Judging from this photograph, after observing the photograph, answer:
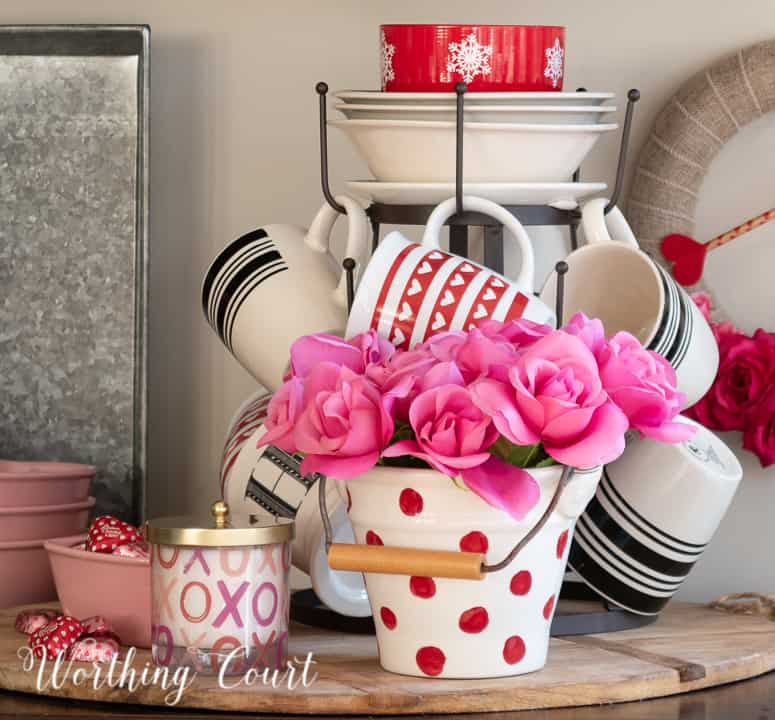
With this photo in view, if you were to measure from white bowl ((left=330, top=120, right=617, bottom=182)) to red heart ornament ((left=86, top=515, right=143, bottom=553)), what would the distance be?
1.11 ft

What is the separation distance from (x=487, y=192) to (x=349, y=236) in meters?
0.11

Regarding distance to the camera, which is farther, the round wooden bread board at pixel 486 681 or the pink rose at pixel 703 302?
the pink rose at pixel 703 302

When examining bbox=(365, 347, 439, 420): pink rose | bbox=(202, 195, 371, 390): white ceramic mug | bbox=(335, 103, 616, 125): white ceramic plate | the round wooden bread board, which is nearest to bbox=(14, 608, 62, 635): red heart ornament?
the round wooden bread board

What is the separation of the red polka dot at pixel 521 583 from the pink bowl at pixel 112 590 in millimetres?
271

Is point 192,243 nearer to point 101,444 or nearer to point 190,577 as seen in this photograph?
point 101,444

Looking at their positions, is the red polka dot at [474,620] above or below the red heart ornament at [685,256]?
below

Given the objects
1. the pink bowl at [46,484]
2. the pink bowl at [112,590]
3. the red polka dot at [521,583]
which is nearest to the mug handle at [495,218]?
the red polka dot at [521,583]

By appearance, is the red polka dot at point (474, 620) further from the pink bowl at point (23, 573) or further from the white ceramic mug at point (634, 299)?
the pink bowl at point (23, 573)

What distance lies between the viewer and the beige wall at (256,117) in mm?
1413

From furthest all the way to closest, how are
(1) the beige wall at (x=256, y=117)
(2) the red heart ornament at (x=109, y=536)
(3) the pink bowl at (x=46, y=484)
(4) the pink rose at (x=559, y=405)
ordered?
(1) the beige wall at (x=256, y=117) → (3) the pink bowl at (x=46, y=484) → (2) the red heart ornament at (x=109, y=536) → (4) the pink rose at (x=559, y=405)

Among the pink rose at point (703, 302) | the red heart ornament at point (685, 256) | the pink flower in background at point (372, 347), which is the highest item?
the red heart ornament at point (685, 256)

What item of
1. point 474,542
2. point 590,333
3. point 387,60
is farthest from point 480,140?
point 474,542

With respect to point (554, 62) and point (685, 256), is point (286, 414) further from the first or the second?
point (685, 256)

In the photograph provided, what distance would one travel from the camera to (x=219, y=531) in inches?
38.3
